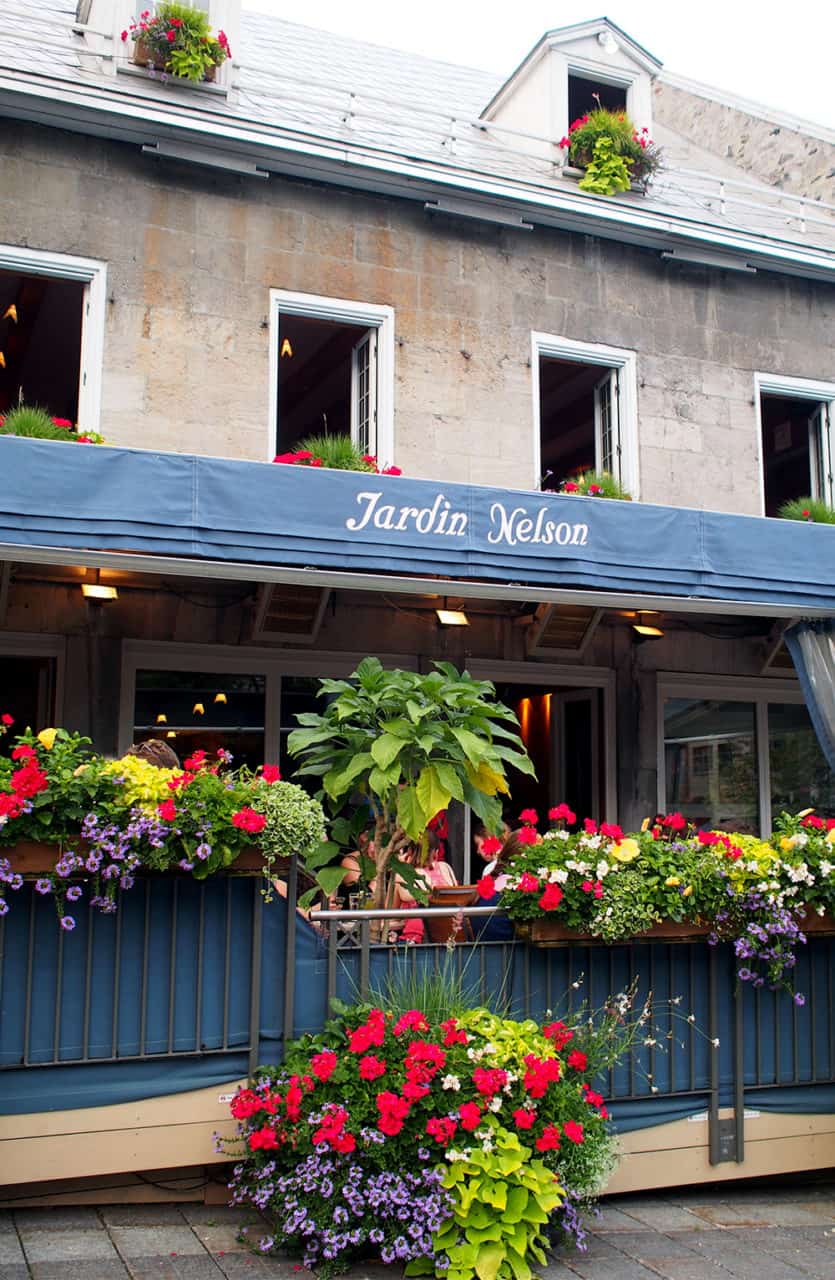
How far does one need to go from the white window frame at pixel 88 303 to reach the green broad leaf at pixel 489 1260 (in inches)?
254

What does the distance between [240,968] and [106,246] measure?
6.13 meters

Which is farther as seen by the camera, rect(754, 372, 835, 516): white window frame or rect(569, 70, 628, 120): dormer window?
rect(569, 70, 628, 120): dormer window

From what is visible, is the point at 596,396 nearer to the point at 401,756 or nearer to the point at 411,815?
the point at 401,756

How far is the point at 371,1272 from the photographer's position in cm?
450

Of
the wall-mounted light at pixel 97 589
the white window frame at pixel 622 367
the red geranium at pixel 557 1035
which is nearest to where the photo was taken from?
the red geranium at pixel 557 1035

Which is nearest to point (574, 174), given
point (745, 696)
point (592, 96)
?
point (592, 96)

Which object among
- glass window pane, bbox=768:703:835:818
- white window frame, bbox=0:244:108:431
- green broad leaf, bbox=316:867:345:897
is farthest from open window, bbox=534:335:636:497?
green broad leaf, bbox=316:867:345:897

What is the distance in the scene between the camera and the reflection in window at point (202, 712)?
30.0 ft

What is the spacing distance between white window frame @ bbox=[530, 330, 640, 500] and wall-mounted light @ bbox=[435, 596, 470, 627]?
67.1 inches

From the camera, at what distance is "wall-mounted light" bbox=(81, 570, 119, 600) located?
8539 mm

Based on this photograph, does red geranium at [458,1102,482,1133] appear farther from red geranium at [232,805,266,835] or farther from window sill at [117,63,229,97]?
window sill at [117,63,229,97]

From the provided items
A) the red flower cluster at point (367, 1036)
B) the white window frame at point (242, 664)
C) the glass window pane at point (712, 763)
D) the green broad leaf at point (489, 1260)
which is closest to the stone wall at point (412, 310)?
the white window frame at point (242, 664)

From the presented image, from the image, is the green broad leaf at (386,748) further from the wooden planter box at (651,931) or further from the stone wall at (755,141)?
the stone wall at (755,141)

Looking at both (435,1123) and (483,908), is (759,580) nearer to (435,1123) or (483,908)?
(483,908)
